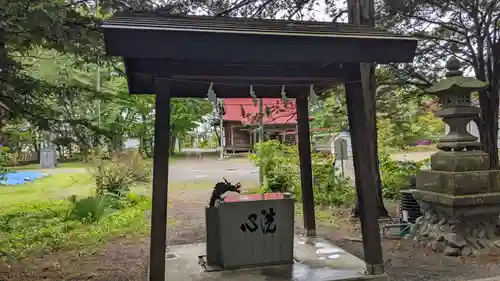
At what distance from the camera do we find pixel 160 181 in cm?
331

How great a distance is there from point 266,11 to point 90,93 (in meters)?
3.61

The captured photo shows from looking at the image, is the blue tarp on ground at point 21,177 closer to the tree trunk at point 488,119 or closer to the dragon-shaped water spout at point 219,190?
the dragon-shaped water spout at point 219,190

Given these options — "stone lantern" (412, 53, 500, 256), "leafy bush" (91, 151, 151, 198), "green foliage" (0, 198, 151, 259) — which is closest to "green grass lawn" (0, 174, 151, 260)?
"green foliage" (0, 198, 151, 259)

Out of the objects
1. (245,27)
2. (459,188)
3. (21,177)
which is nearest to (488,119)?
(459,188)

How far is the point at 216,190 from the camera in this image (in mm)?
4445

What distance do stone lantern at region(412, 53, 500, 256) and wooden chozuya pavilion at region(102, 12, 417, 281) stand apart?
191 centimetres

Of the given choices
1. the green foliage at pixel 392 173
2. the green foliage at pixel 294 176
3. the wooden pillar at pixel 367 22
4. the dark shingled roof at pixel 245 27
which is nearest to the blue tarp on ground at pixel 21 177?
the green foliage at pixel 294 176

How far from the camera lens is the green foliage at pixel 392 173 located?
9.17m

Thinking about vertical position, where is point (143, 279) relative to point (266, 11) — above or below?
below

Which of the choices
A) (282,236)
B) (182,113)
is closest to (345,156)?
(282,236)

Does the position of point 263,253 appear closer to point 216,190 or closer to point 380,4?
point 216,190

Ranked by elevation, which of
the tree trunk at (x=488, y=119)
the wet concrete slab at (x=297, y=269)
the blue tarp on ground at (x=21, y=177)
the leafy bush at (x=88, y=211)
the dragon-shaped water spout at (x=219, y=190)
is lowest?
the wet concrete slab at (x=297, y=269)

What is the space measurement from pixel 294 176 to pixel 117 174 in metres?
4.39

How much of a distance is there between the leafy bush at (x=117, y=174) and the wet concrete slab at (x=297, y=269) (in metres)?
5.34
